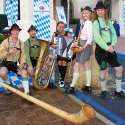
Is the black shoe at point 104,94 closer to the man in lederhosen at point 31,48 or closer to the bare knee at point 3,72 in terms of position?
the man in lederhosen at point 31,48

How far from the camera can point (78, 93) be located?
3.67 metres

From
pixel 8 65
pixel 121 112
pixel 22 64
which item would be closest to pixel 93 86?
pixel 121 112

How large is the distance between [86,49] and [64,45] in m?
0.51

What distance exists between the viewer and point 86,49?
348cm

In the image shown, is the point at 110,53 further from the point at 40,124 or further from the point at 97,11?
the point at 40,124

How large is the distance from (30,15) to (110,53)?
5427 mm

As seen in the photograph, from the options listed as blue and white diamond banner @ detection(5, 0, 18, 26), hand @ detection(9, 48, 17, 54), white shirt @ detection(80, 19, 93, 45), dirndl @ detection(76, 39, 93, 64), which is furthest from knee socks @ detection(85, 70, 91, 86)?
blue and white diamond banner @ detection(5, 0, 18, 26)

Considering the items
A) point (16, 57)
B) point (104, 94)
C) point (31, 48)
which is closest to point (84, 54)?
point (104, 94)

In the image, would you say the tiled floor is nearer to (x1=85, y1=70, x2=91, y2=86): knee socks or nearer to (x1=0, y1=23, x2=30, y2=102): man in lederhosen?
(x1=0, y1=23, x2=30, y2=102): man in lederhosen

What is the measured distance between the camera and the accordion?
3702mm

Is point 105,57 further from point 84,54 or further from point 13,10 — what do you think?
point 13,10

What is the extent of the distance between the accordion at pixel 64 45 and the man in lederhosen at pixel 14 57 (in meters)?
0.75

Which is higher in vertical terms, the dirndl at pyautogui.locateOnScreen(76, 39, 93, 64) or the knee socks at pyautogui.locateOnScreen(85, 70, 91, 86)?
the dirndl at pyautogui.locateOnScreen(76, 39, 93, 64)

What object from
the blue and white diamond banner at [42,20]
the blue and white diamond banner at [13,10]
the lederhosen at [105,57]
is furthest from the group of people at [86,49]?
the blue and white diamond banner at [13,10]
